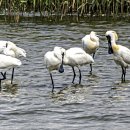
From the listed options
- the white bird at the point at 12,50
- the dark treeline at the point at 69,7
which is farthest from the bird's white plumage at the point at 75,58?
the dark treeline at the point at 69,7

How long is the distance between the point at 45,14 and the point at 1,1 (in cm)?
312

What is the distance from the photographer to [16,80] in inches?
609

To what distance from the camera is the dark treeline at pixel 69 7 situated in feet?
93.0

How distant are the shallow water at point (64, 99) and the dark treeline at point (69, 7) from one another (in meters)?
7.29

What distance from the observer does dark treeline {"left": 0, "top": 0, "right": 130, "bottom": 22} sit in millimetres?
28359

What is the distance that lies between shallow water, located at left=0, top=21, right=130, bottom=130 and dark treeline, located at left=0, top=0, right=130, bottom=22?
7.29 m

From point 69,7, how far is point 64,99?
1622 cm

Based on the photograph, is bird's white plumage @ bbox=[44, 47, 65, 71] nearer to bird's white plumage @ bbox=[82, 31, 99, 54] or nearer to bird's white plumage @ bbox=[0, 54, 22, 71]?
bird's white plumage @ bbox=[0, 54, 22, 71]

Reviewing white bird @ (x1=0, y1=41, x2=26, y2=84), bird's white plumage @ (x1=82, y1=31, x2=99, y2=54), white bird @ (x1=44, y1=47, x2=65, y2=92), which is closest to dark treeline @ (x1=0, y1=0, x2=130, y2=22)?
bird's white plumage @ (x1=82, y1=31, x2=99, y2=54)

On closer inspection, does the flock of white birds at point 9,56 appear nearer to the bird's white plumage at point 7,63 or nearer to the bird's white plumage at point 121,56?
the bird's white plumage at point 7,63

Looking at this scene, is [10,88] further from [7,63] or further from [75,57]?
[75,57]

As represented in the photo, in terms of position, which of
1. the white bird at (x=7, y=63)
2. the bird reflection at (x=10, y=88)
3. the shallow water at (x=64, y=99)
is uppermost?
the white bird at (x=7, y=63)

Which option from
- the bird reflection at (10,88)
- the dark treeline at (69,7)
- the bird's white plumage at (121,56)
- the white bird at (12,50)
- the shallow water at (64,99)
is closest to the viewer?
the shallow water at (64,99)

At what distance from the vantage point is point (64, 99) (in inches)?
516
